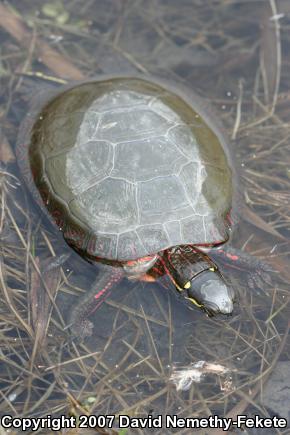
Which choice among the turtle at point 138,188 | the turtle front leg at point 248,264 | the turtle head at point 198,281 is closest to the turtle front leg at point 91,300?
the turtle at point 138,188

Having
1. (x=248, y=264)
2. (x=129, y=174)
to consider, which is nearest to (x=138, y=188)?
(x=129, y=174)

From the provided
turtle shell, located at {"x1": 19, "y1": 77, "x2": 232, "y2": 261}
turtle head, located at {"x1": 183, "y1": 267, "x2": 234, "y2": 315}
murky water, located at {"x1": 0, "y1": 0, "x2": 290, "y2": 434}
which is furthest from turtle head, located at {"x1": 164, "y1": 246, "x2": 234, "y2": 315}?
murky water, located at {"x1": 0, "y1": 0, "x2": 290, "y2": 434}

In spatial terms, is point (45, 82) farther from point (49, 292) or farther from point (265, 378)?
point (265, 378)

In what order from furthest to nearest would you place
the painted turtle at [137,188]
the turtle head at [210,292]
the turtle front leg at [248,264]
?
the turtle front leg at [248,264]
the painted turtle at [137,188]
the turtle head at [210,292]

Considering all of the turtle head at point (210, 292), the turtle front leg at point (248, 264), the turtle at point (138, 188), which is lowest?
the turtle front leg at point (248, 264)

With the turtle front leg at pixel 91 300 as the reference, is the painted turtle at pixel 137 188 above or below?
above

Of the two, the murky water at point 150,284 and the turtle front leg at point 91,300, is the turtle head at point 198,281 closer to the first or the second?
the murky water at point 150,284
